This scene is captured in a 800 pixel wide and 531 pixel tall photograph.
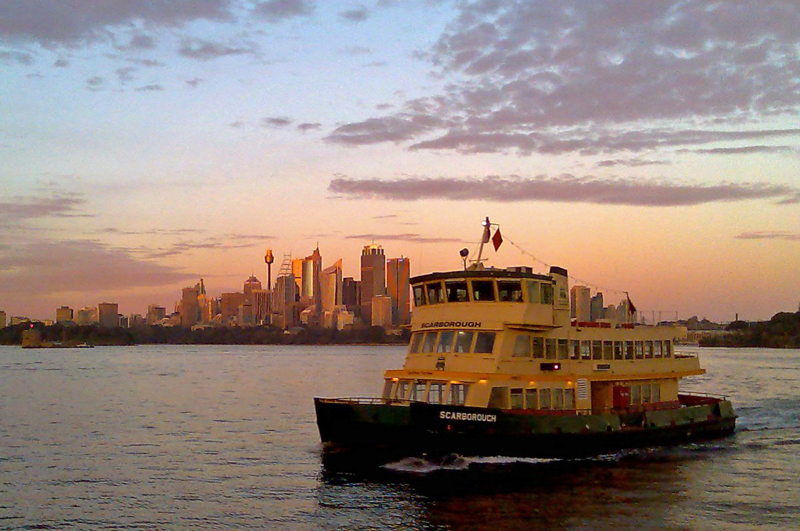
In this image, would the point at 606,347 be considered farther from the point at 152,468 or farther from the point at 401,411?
the point at 152,468

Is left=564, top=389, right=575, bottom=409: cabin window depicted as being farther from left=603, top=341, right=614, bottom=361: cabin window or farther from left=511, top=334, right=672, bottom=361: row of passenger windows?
left=603, top=341, right=614, bottom=361: cabin window

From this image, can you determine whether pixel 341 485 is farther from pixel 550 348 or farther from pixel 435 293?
pixel 550 348

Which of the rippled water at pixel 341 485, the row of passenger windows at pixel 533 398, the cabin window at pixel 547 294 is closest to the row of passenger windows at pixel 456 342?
the row of passenger windows at pixel 533 398

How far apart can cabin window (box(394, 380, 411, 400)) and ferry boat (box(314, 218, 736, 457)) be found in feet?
0.17

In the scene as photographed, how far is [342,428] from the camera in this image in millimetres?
30719

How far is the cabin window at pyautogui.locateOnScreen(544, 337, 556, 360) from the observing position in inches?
1302

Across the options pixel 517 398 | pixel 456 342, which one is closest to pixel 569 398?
pixel 517 398

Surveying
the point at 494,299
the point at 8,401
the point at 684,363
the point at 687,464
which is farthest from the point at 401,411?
the point at 8,401

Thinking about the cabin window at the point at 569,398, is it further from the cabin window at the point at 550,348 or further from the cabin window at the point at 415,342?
the cabin window at the point at 415,342

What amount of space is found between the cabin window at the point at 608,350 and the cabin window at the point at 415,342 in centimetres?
842

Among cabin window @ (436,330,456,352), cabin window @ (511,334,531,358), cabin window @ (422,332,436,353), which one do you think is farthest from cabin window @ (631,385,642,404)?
cabin window @ (422,332,436,353)

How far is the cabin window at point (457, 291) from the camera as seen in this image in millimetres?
32531

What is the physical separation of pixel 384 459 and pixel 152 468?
979 centimetres

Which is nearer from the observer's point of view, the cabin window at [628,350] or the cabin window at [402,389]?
the cabin window at [402,389]
